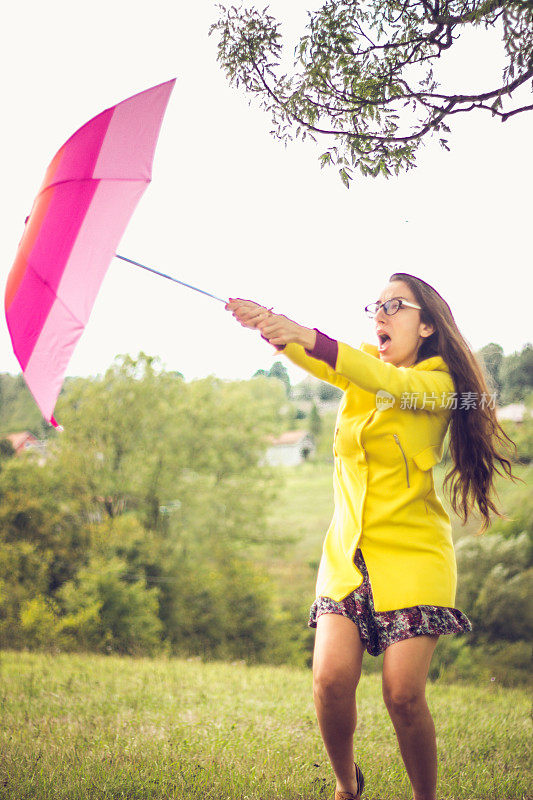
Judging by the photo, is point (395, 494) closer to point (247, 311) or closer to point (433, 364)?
point (433, 364)

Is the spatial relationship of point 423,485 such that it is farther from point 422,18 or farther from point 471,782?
point 422,18

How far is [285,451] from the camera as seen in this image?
2741cm

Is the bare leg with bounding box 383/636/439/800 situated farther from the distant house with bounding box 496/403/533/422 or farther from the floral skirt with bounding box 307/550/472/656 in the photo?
the distant house with bounding box 496/403/533/422

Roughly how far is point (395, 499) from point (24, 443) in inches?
764

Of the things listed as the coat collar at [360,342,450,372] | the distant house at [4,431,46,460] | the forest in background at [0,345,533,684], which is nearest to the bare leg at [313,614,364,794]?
the coat collar at [360,342,450,372]

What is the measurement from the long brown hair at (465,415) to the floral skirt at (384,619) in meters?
0.52

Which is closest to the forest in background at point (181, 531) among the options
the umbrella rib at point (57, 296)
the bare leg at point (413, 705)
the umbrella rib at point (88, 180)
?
the bare leg at point (413, 705)

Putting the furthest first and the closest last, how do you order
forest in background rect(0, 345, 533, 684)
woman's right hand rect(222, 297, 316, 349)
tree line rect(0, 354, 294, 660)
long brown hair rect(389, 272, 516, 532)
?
tree line rect(0, 354, 294, 660)
forest in background rect(0, 345, 533, 684)
long brown hair rect(389, 272, 516, 532)
woman's right hand rect(222, 297, 316, 349)

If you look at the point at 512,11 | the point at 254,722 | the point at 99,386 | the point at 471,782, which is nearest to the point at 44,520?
the point at 99,386

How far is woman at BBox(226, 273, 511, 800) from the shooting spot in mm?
2229

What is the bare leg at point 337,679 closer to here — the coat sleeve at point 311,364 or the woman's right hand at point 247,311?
the coat sleeve at point 311,364

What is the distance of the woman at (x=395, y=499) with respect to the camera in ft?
7.31

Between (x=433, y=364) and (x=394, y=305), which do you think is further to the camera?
(x=394, y=305)

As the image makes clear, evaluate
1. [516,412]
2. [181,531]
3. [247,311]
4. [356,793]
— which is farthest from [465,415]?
[181,531]
